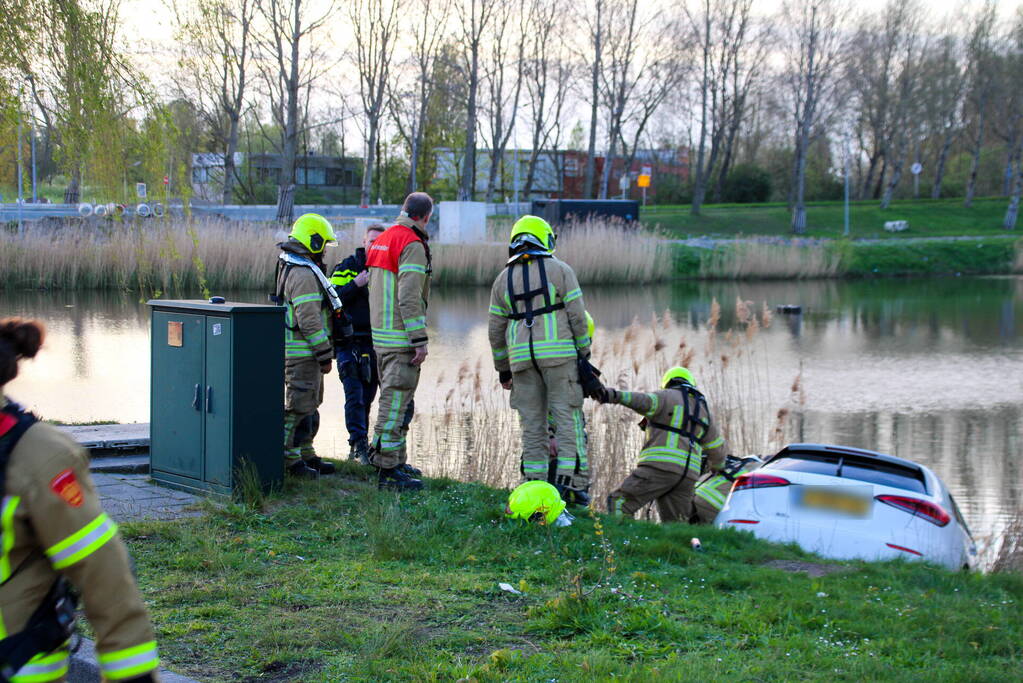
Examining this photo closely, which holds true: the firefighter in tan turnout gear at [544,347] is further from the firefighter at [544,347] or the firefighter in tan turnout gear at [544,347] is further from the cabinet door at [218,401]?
the cabinet door at [218,401]

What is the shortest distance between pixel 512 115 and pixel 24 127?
50577 mm

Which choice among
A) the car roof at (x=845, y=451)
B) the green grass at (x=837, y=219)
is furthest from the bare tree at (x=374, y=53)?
the car roof at (x=845, y=451)

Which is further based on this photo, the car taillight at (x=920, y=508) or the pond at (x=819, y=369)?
the pond at (x=819, y=369)

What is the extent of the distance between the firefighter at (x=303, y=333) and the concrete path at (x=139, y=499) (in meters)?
0.84

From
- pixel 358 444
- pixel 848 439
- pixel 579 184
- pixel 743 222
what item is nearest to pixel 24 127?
pixel 358 444

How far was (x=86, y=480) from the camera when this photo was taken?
8.11 ft

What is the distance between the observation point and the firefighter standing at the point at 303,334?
7301 millimetres

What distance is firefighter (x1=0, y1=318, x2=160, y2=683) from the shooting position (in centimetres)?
236

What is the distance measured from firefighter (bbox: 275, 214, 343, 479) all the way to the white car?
116 inches

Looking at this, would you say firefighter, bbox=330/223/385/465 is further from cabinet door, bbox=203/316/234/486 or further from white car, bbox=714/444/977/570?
white car, bbox=714/444/977/570

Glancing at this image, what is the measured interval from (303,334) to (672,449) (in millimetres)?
2770

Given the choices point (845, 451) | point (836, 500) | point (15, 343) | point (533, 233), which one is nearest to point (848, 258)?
point (845, 451)

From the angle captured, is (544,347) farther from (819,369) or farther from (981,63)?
(981,63)

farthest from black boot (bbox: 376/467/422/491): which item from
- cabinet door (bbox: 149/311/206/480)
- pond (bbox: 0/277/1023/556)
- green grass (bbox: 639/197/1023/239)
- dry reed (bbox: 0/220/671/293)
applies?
green grass (bbox: 639/197/1023/239)
